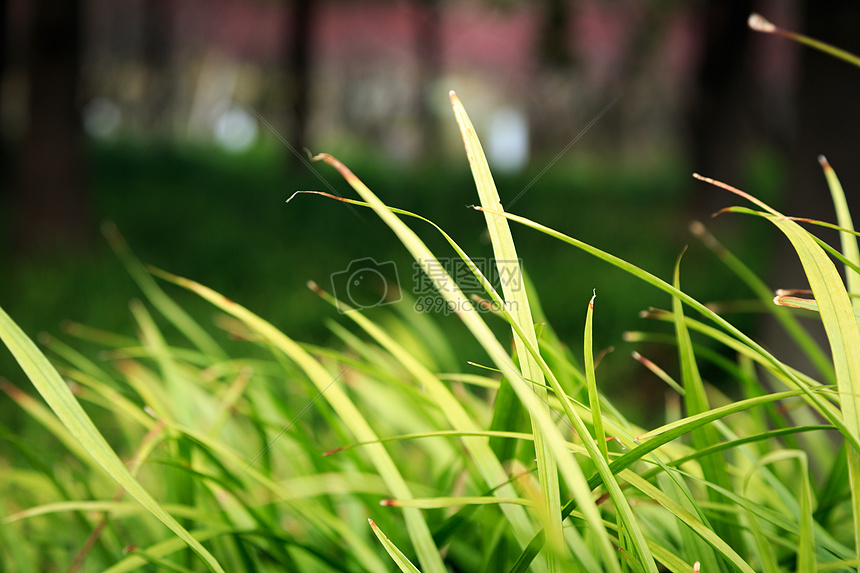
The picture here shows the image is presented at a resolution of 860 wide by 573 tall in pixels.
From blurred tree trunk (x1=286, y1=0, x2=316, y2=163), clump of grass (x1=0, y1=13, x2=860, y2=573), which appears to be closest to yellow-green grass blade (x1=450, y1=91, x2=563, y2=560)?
clump of grass (x1=0, y1=13, x2=860, y2=573)

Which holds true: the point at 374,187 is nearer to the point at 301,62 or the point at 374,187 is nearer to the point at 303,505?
the point at 301,62

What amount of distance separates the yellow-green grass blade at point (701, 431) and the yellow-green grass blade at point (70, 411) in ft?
1.42

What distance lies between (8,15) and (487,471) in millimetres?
6337

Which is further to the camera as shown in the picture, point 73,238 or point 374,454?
point 73,238

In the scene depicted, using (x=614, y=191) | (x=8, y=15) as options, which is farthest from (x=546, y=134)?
(x=8, y=15)

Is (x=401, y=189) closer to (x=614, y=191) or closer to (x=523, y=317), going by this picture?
(x=614, y=191)

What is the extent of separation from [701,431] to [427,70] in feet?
30.4

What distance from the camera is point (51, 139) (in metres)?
3.60

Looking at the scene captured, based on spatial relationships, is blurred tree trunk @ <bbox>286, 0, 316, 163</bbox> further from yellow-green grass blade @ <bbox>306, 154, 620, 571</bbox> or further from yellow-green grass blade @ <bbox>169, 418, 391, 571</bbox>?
yellow-green grass blade @ <bbox>306, 154, 620, 571</bbox>

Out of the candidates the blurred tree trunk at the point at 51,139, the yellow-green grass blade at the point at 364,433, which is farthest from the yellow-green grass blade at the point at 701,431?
the blurred tree trunk at the point at 51,139

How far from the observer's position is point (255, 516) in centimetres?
62

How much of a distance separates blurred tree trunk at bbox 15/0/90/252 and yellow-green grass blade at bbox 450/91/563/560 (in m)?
3.76

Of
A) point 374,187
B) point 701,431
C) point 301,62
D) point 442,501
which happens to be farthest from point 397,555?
point 301,62

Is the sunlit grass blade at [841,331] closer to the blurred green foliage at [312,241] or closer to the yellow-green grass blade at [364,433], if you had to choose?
the yellow-green grass blade at [364,433]
